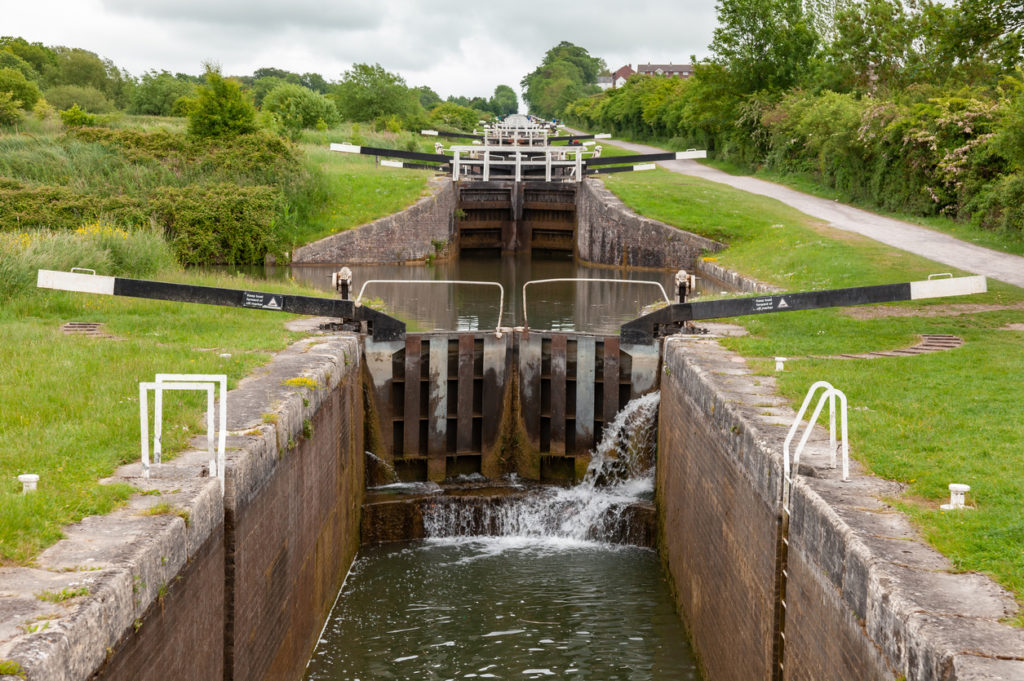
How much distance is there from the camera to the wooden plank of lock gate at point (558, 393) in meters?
11.9

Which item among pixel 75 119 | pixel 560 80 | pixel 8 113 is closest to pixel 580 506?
pixel 75 119

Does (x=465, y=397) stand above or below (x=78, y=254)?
below

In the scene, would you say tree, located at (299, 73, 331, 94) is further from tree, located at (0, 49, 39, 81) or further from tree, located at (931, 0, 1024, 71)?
tree, located at (931, 0, 1024, 71)

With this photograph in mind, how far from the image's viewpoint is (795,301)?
10.3 m

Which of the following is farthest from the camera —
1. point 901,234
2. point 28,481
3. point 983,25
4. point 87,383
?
point 901,234

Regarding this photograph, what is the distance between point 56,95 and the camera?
4666 centimetres

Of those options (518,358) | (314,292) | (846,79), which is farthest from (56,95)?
(518,358)

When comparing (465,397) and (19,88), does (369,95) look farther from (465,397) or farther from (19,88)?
(465,397)

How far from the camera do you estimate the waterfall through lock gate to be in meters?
8.16

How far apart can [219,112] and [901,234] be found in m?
16.3

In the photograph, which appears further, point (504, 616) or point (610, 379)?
point (610, 379)

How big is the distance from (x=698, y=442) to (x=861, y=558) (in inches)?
161

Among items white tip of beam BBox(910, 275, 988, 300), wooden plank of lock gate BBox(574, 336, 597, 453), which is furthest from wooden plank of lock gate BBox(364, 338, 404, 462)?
white tip of beam BBox(910, 275, 988, 300)

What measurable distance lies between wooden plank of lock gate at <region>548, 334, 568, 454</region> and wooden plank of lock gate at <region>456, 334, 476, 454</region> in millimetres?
892
